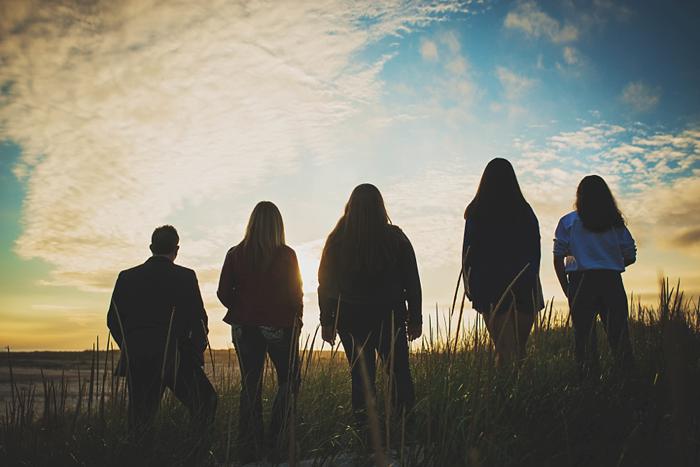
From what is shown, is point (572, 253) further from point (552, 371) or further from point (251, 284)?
point (251, 284)

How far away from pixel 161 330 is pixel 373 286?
1556 mm

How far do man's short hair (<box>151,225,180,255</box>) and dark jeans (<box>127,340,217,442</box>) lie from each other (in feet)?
2.51

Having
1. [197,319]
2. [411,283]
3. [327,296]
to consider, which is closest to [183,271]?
[197,319]

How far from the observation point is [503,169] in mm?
4027

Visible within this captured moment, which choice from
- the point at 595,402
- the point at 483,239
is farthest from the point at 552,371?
the point at 483,239

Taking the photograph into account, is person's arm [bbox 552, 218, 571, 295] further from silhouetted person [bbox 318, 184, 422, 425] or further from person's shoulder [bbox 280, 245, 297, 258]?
person's shoulder [bbox 280, 245, 297, 258]

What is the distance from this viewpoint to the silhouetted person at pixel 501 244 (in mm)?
3775

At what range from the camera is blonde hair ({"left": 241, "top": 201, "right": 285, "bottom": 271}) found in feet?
14.0

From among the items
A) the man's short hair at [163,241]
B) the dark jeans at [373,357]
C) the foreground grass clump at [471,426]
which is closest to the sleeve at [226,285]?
the man's short hair at [163,241]

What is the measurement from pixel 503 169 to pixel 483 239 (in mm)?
573

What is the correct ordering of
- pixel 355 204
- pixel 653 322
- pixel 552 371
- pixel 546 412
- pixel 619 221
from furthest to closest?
pixel 653 322
pixel 619 221
pixel 355 204
pixel 552 371
pixel 546 412

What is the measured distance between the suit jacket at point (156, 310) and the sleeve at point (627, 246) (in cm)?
345

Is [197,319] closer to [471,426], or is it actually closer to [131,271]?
[131,271]

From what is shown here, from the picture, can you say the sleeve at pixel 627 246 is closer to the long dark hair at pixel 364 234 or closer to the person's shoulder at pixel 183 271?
the long dark hair at pixel 364 234
